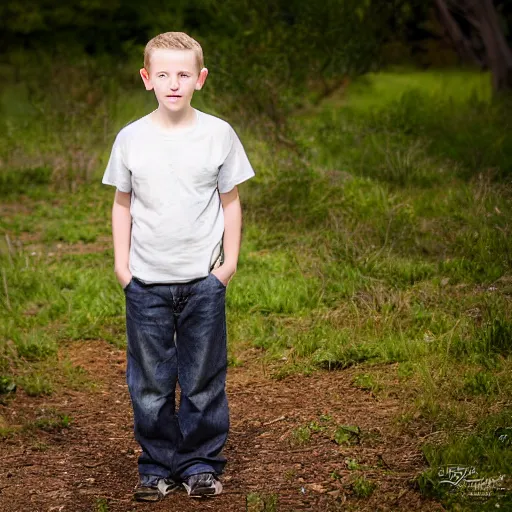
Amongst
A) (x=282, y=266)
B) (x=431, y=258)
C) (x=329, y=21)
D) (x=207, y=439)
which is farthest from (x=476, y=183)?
(x=207, y=439)

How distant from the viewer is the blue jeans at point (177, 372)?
12.4 ft

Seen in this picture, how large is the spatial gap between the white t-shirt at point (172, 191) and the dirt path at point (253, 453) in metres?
1.01

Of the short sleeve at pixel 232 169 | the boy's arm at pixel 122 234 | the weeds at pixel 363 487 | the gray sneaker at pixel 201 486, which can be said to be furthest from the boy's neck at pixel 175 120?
the weeds at pixel 363 487

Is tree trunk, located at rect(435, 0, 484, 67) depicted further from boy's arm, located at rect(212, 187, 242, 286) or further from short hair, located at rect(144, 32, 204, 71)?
short hair, located at rect(144, 32, 204, 71)

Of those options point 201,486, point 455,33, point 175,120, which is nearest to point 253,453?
point 201,486

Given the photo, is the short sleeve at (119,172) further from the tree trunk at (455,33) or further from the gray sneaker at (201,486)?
the tree trunk at (455,33)

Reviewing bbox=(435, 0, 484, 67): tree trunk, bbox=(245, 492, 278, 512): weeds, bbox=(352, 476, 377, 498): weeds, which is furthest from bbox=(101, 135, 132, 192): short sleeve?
bbox=(435, 0, 484, 67): tree trunk

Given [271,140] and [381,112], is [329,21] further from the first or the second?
[271,140]

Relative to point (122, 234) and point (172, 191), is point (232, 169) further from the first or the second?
point (122, 234)

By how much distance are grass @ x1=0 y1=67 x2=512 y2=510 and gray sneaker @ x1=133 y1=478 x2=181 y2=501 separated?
32.9 inches

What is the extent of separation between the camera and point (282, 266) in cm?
731

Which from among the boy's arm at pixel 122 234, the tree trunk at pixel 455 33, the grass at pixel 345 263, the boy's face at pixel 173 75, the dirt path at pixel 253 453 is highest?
the tree trunk at pixel 455 33

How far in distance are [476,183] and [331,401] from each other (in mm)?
3913

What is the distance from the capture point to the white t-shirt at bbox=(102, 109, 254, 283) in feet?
12.0
